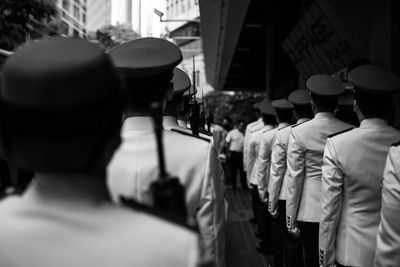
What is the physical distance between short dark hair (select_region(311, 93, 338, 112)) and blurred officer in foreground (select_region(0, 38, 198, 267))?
146 inches

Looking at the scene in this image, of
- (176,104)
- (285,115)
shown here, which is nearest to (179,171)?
(176,104)

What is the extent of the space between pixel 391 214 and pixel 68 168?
2.18 metres

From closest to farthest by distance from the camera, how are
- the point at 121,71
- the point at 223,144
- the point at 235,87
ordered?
the point at 121,71
the point at 223,144
the point at 235,87

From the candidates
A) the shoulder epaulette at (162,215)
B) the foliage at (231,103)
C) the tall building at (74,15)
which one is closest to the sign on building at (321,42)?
the shoulder epaulette at (162,215)

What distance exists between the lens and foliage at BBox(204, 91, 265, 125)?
3192 centimetres

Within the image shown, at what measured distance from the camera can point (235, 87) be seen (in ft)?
105

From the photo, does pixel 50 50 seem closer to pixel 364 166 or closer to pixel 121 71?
pixel 121 71

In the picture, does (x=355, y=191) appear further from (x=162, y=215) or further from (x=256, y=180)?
(x=256, y=180)

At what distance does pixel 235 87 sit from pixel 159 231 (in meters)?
31.0

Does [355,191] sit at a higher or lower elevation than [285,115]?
lower

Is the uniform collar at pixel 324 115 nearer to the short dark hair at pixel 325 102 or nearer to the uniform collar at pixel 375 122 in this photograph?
the short dark hair at pixel 325 102

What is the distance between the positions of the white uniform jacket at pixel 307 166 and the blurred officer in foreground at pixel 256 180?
2538 millimetres

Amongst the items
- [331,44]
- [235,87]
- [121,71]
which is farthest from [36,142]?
[235,87]

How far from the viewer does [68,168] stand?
1313 millimetres
